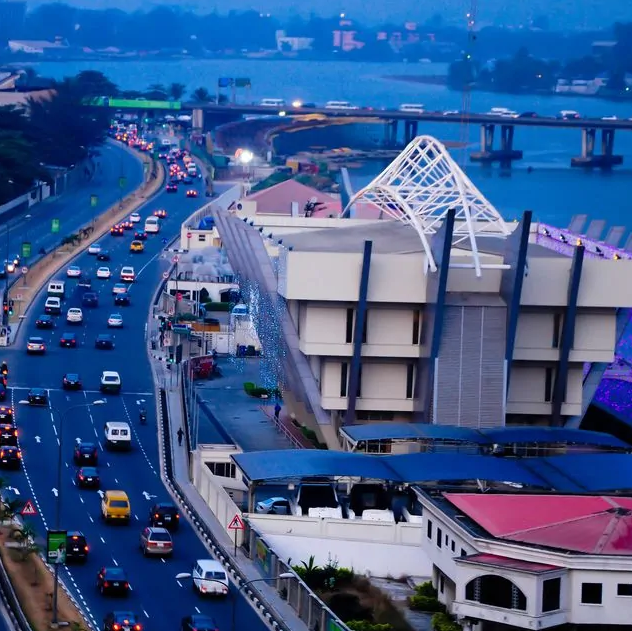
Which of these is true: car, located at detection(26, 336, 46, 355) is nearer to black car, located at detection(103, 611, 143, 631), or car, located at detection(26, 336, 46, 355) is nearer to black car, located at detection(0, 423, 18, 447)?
black car, located at detection(0, 423, 18, 447)

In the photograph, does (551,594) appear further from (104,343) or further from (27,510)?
(104,343)

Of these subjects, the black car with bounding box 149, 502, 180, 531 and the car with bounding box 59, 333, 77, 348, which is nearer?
the black car with bounding box 149, 502, 180, 531

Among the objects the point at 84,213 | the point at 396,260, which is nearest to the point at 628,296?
the point at 396,260

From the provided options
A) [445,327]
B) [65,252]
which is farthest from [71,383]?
[65,252]

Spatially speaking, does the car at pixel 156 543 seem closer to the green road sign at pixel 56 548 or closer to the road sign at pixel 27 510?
the road sign at pixel 27 510

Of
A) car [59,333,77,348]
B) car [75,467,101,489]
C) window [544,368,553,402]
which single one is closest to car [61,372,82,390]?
car [59,333,77,348]

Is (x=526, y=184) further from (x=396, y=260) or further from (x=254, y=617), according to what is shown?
(x=254, y=617)

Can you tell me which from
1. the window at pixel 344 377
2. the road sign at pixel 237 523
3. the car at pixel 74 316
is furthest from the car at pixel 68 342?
the road sign at pixel 237 523
